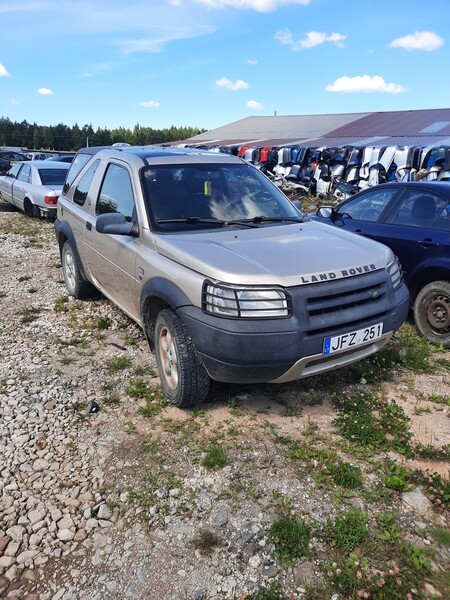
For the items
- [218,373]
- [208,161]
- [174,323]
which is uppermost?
[208,161]

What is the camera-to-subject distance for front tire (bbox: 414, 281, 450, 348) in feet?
15.5

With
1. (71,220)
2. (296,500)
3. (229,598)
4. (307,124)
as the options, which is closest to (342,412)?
(296,500)

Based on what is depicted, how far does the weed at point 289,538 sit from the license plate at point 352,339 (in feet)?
3.65

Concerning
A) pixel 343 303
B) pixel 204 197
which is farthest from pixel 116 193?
pixel 343 303

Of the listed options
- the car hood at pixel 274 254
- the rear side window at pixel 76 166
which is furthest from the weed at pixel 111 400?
the rear side window at pixel 76 166

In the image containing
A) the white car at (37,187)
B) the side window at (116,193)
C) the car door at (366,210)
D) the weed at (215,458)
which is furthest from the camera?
the white car at (37,187)

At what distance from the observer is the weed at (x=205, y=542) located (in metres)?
2.40

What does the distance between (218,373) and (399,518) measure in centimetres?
136

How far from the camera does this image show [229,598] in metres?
2.15

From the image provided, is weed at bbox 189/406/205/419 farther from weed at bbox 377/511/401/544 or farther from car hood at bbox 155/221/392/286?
weed at bbox 377/511/401/544

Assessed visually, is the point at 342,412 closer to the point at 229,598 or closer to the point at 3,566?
the point at 229,598

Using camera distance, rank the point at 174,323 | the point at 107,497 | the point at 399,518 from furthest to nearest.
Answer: the point at 174,323 < the point at 107,497 < the point at 399,518

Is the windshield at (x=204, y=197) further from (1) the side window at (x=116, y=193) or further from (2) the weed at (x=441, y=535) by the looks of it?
(2) the weed at (x=441, y=535)

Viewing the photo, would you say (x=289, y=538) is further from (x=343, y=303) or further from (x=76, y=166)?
(x=76, y=166)
